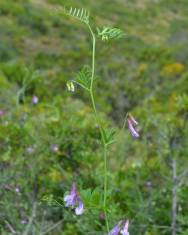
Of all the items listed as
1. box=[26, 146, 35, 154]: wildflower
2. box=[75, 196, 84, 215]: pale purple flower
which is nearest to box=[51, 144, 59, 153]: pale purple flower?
box=[26, 146, 35, 154]: wildflower

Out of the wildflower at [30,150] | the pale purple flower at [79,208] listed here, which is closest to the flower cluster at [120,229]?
the pale purple flower at [79,208]

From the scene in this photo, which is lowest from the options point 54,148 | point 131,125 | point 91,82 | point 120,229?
point 54,148

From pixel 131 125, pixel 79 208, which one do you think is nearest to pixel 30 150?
pixel 131 125

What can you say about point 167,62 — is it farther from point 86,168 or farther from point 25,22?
point 86,168

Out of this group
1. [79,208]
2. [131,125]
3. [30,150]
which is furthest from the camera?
[30,150]

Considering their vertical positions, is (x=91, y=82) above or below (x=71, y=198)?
above

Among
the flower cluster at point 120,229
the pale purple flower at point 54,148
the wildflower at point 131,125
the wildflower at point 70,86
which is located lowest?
the pale purple flower at point 54,148

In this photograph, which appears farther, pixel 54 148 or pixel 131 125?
pixel 54 148

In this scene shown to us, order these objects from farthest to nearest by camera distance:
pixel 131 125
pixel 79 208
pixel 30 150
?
pixel 30 150, pixel 131 125, pixel 79 208

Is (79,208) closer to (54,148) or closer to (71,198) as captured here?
(71,198)

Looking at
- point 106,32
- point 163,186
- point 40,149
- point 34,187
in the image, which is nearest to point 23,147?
point 40,149

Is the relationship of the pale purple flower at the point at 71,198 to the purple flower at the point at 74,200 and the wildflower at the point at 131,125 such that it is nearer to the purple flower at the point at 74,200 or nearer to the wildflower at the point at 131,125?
the purple flower at the point at 74,200
